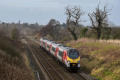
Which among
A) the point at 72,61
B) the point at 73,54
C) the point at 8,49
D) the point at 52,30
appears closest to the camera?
the point at 72,61

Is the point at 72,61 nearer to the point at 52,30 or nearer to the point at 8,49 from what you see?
the point at 8,49

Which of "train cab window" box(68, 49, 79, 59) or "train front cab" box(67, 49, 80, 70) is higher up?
"train cab window" box(68, 49, 79, 59)

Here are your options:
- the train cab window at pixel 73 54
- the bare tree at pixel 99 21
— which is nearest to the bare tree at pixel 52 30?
the bare tree at pixel 99 21

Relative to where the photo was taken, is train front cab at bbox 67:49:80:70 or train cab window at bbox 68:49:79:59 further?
train cab window at bbox 68:49:79:59

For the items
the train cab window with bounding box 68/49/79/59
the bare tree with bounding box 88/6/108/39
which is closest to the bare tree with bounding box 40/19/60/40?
the bare tree with bounding box 88/6/108/39

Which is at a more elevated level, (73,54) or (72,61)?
(73,54)

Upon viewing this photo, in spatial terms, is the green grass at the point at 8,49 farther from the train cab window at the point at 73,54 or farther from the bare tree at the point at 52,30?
the bare tree at the point at 52,30

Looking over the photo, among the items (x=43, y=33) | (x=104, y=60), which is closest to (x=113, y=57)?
(x=104, y=60)

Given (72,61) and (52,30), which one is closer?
(72,61)

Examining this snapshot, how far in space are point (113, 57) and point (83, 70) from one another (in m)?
4.43

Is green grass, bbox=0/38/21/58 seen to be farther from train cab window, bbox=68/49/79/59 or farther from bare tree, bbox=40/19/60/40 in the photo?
bare tree, bbox=40/19/60/40

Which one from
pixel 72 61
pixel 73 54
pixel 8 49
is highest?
pixel 73 54

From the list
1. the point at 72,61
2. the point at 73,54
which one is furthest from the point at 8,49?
the point at 72,61

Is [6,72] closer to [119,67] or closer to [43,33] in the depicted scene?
[119,67]
